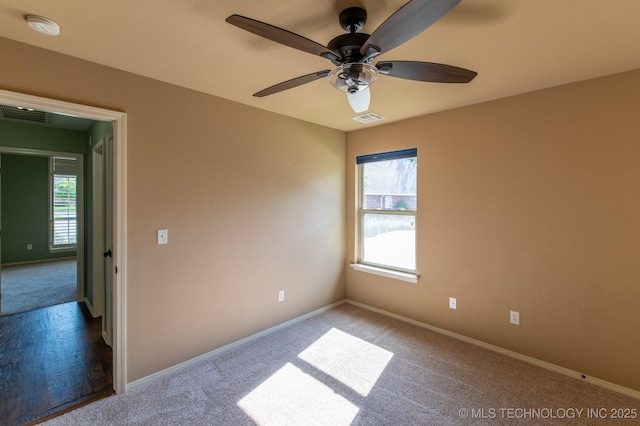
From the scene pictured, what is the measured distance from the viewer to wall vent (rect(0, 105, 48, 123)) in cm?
330

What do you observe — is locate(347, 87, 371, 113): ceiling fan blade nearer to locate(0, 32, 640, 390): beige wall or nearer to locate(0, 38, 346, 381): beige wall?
locate(0, 38, 346, 381): beige wall

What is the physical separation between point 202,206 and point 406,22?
217 cm

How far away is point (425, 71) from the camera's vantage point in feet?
5.22

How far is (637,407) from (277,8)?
3483 millimetres

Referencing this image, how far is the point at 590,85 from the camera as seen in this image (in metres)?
2.30

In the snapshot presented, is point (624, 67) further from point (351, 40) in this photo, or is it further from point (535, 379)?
point (535, 379)

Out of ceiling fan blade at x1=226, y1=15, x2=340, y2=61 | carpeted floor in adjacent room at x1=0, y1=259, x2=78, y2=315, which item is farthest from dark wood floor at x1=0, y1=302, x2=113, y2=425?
ceiling fan blade at x1=226, y1=15, x2=340, y2=61

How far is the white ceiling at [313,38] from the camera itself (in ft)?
4.75

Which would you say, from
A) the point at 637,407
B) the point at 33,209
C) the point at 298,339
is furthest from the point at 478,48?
the point at 33,209

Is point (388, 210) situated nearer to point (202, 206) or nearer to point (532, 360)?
point (532, 360)

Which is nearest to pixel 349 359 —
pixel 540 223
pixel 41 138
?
pixel 540 223

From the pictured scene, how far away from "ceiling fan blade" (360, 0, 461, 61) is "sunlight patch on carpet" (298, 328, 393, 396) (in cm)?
230

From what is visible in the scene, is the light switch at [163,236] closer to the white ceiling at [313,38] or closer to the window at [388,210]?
the white ceiling at [313,38]

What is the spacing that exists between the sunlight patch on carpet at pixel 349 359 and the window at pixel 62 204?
670cm
